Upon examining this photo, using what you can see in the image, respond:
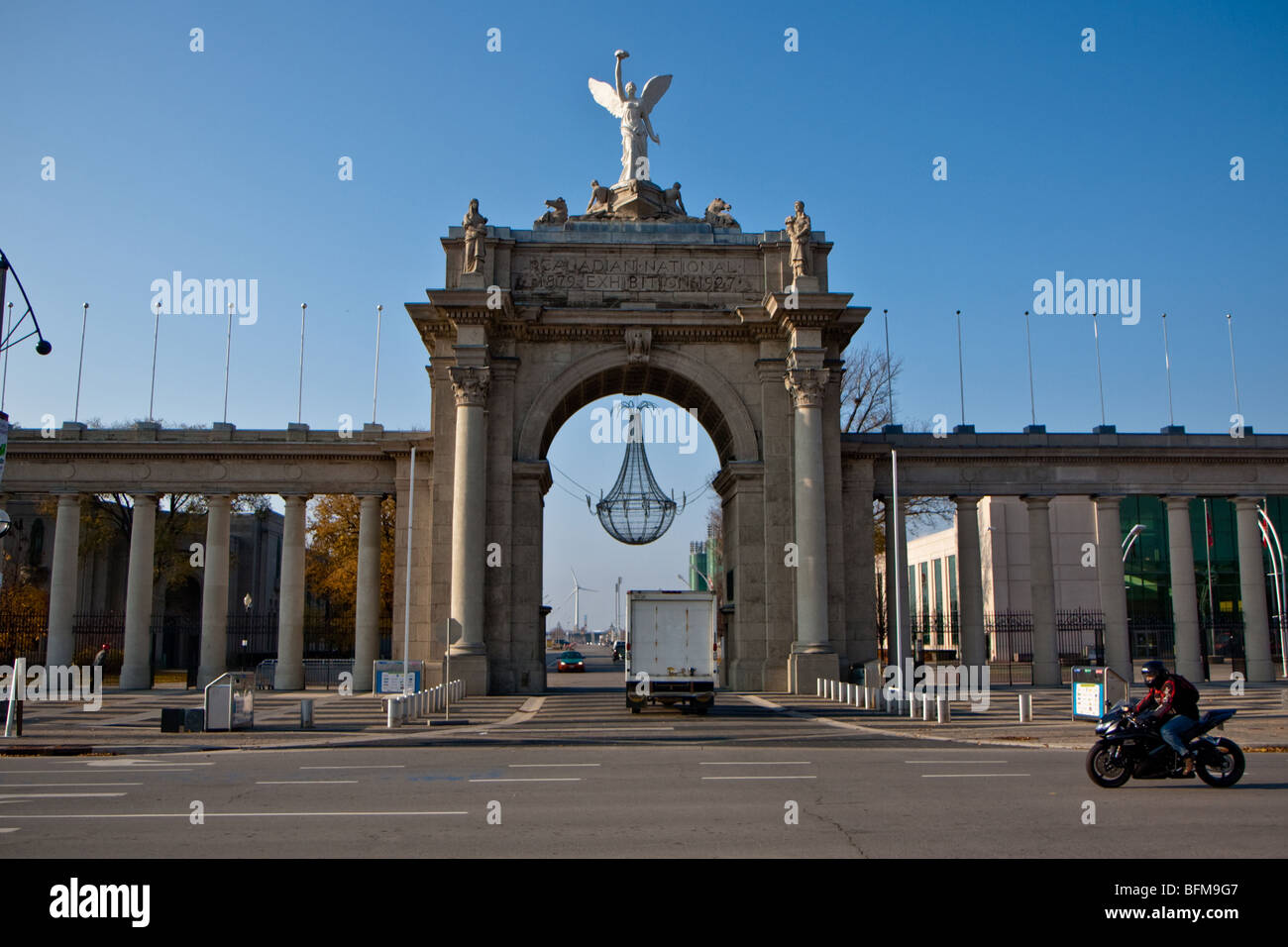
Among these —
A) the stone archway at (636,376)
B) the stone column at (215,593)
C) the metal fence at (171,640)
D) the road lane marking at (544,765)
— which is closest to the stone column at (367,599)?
the stone archway at (636,376)

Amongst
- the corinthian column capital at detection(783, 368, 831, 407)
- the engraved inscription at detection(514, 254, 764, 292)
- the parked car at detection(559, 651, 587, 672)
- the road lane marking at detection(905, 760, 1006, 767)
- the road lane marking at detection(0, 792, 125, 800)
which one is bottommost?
the parked car at detection(559, 651, 587, 672)

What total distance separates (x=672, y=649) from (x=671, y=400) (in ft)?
54.5

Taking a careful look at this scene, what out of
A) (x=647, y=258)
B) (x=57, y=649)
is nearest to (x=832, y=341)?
(x=647, y=258)

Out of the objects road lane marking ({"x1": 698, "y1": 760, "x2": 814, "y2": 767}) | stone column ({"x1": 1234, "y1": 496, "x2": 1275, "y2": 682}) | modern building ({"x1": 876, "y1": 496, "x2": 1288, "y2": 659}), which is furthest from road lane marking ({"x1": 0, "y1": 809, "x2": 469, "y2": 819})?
modern building ({"x1": 876, "y1": 496, "x2": 1288, "y2": 659})

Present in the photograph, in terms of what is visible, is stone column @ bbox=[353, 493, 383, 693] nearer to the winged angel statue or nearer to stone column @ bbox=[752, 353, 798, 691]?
stone column @ bbox=[752, 353, 798, 691]

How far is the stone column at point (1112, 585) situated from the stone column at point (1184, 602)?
2056 mm

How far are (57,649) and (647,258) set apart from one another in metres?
28.1

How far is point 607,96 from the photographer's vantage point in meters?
43.9

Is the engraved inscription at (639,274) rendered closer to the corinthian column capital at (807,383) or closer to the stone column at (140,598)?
the corinthian column capital at (807,383)

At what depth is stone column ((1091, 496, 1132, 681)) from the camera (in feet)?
138

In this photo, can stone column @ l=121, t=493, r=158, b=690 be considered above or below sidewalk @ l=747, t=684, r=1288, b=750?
above

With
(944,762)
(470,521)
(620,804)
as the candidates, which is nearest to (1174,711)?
(944,762)

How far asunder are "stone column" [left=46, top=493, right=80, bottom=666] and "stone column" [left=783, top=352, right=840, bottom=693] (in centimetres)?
2878

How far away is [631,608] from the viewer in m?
30.7
